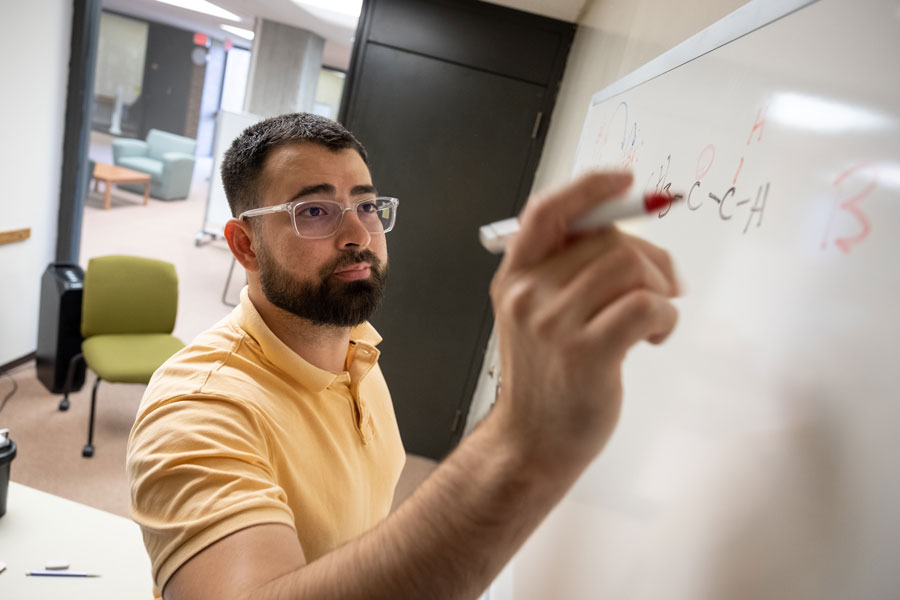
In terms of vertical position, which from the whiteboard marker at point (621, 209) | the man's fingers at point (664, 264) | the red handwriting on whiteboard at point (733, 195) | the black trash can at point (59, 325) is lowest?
the black trash can at point (59, 325)

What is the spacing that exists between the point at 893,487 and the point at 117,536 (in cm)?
175

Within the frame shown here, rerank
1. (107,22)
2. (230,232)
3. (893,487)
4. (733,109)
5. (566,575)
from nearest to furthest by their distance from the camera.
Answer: (893,487)
(733,109)
(566,575)
(230,232)
(107,22)

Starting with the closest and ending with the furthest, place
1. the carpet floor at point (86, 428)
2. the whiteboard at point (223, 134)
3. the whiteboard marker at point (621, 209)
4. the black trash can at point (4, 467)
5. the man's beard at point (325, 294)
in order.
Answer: the whiteboard marker at point (621, 209) < the man's beard at point (325, 294) < the black trash can at point (4, 467) < the carpet floor at point (86, 428) < the whiteboard at point (223, 134)

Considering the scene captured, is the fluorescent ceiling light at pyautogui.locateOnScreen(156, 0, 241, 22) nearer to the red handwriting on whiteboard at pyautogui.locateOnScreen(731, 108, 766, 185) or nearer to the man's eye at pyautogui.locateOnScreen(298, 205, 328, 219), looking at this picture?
the man's eye at pyautogui.locateOnScreen(298, 205, 328, 219)

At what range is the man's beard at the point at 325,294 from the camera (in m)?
1.27

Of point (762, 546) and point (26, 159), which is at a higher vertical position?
point (762, 546)

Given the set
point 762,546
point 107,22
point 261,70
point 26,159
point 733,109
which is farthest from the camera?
point 107,22

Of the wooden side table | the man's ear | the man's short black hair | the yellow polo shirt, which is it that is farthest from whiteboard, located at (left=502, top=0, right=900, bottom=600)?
the wooden side table

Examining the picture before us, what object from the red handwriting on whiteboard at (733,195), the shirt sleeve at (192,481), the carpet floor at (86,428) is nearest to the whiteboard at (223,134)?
the carpet floor at (86,428)

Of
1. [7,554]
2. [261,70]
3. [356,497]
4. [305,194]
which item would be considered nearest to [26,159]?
[7,554]

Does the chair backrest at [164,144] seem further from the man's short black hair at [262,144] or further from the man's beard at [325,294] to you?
the man's beard at [325,294]

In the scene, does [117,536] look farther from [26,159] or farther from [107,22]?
[107,22]

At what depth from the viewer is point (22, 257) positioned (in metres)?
3.52

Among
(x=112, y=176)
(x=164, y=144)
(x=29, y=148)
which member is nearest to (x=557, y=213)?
(x=29, y=148)
